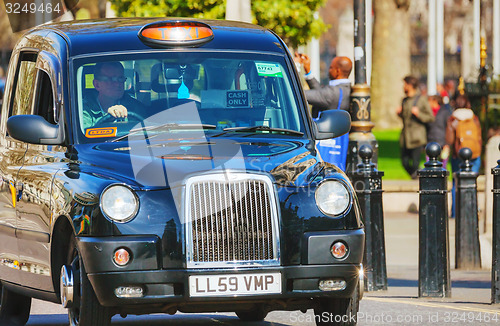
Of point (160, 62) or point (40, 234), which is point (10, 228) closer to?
point (40, 234)

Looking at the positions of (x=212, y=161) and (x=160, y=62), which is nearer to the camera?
(x=212, y=161)

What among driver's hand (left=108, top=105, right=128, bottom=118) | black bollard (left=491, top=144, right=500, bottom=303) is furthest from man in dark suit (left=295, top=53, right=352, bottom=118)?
driver's hand (left=108, top=105, right=128, bottom=118)

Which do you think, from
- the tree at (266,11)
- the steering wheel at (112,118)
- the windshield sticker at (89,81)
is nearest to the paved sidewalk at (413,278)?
the steering wheel at (112,118)

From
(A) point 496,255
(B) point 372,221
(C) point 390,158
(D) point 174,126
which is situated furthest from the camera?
(C) point 390,158

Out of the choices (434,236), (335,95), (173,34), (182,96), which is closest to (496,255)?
(434,236)

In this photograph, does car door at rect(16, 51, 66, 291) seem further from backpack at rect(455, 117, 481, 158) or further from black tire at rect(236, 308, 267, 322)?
backpack at rect(455, 117, 481, 158)

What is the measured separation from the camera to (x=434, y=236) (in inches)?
391

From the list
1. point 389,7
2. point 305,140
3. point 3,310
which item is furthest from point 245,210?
point 389,7

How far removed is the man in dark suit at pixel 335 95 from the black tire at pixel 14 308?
3851 millimetres

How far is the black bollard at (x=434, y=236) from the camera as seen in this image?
991cm

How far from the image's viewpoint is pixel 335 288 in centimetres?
677

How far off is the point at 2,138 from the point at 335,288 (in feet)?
10.2

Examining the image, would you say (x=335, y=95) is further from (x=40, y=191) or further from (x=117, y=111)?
(x=40, y=191)

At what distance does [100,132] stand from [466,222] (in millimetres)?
6000
